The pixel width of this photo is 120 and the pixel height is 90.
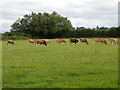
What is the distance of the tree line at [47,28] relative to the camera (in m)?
58.6

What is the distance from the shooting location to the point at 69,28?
204 feet

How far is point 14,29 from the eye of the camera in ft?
201

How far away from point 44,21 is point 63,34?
5.78 metres

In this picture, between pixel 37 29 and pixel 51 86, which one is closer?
pixel 51 86

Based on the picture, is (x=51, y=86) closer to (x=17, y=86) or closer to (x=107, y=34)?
(x=17, y=86)

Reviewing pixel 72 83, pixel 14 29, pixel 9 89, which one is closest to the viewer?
pixel 9 89

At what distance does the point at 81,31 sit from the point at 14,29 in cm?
1592

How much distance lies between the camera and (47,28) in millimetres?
59469

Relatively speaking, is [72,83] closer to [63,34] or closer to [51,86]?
[51,86]

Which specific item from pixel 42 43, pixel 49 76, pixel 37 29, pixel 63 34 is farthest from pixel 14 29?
pixel 49 76

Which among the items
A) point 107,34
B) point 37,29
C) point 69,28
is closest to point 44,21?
point 37,29

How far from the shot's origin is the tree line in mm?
58562

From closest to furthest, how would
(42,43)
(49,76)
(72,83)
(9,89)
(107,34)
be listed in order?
(9,89) → (72,83) → (49,76) → (42,43) → (107,34)

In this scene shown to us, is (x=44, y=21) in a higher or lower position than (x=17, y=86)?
higher
